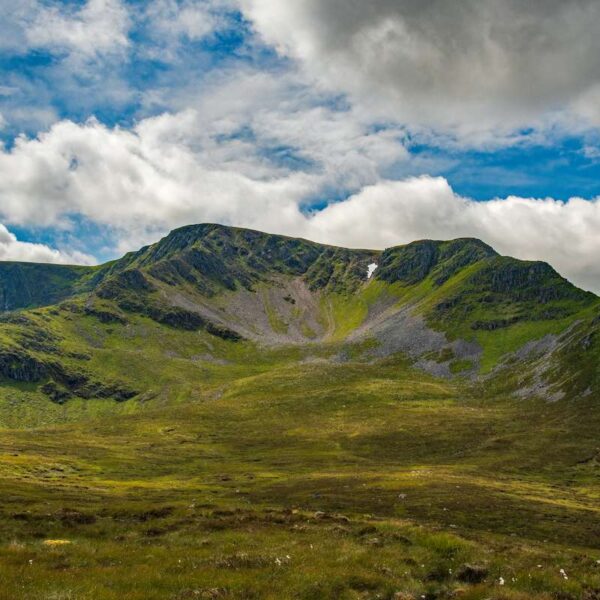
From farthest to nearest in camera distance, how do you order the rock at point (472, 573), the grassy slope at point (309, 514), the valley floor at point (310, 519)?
the rock at point (472, 573), the grassy slope at point (309, 514), the valley floor at point (310, 519)

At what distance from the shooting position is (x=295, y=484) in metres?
96.0

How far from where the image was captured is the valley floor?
71.4 ft

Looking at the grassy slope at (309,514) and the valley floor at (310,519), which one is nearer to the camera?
the valley floor at (310,519)

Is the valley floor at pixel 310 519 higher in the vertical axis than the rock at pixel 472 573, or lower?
lower

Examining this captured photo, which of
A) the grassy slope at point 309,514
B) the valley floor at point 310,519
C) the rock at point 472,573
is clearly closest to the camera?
the valley floor at point 310,519

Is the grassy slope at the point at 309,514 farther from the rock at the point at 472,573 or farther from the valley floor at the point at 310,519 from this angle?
the rock at the point at 472,573

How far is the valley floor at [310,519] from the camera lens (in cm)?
2175

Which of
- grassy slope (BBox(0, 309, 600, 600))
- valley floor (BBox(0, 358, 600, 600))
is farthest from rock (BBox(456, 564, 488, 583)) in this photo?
grassy slope (BBox(0, 309, 600, 600))

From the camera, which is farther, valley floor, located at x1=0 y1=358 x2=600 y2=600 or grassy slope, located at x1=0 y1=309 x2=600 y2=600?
grassy slope, located at x1=0 y1=309 x2=600 y2=600

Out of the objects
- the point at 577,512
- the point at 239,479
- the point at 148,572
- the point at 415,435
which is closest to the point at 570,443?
the point at 415,435

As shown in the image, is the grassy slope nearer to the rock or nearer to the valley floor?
the valley floor

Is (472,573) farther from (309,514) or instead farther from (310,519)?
(309,514)

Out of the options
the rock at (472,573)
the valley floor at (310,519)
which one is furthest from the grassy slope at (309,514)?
the rock at (472,573)

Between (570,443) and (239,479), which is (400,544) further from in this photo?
(570,443)
